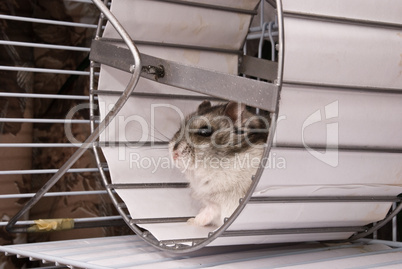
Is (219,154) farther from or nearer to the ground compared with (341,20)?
nearer to the ground

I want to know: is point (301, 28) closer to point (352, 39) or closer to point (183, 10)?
point (352, 39)

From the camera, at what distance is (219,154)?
156 cm

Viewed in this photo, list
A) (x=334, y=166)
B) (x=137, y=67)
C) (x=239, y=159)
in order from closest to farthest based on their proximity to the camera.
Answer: (x=334, y=166), (x=137, y=67), (x=239, y=159)

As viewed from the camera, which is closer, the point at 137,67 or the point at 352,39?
the point at 352,39

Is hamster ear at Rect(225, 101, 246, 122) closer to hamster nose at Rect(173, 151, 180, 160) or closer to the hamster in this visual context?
the hamster

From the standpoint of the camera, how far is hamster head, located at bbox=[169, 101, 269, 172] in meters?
1.55

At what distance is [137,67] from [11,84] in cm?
92

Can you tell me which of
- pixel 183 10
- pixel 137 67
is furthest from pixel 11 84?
pixel 137 67

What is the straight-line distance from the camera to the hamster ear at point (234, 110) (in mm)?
1571

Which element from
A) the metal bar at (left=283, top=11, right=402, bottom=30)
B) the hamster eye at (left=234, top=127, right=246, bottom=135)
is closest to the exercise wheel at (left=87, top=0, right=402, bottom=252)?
the metal bar at (left=283, top=11, right=402, bottom=30)

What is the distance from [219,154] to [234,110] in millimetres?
133

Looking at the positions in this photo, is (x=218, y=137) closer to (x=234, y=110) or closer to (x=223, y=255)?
(x=234, y=110)

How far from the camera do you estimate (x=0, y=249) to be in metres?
1.58

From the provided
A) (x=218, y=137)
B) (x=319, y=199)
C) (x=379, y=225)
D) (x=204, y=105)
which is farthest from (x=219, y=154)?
(x=379, y=225)
